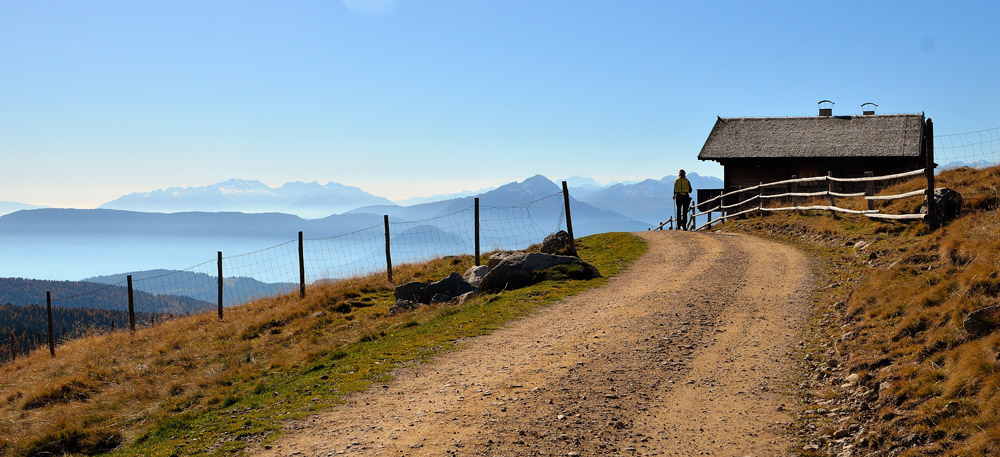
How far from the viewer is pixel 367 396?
940 cm

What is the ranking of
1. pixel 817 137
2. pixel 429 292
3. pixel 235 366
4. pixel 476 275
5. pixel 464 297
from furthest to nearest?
pixel 817 137
pixel 476 275
pixel 429 292
pixel 464 297
pixel 235 366

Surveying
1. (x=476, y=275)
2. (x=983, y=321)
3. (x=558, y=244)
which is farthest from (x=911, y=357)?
(x=558, y=244)

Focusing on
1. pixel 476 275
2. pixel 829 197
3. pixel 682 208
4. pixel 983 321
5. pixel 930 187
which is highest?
pixel 930 187

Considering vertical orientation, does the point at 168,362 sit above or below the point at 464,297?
below

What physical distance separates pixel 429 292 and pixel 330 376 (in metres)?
6.95

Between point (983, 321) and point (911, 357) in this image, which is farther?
point (911, 357)

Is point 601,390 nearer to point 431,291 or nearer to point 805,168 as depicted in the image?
point 431,291

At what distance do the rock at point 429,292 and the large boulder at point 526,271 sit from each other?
592mm

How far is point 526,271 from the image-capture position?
17.9 metres

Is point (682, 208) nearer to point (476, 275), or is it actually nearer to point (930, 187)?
point (476, 275)

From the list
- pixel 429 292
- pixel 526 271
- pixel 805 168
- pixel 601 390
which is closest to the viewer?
pixel 601 390

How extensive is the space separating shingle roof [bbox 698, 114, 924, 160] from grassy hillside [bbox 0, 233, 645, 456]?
16.4m

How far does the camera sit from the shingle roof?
1402 inches

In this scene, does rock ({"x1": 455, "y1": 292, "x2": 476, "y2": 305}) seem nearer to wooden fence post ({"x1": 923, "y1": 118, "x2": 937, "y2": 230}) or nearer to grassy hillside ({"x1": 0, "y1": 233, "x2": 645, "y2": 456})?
grassy hillside ({"x1": 0, "y1": 233, "x2": 645, "y2": 456})
